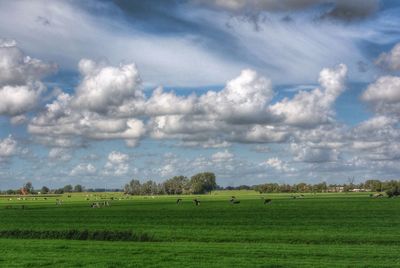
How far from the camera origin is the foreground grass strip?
130 feet

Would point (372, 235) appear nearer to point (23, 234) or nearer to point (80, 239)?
point (80, 239)

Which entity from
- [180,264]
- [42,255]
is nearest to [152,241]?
[42,255]

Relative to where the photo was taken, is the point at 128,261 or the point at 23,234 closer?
the point at 128,261

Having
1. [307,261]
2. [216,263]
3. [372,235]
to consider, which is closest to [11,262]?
[216,263]

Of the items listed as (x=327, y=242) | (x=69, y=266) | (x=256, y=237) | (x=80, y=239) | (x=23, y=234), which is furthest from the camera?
(x=23, y=234)

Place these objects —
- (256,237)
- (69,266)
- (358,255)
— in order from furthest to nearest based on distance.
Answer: (256,237) < (358,255) < (69,266)

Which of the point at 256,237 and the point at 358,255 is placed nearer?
the point at 358,255

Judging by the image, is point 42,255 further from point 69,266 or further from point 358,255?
point 358,255

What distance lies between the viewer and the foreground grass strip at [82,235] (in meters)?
39.6

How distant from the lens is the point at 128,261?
2559 centimetres

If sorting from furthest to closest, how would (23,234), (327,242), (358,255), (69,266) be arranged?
(23,234) → (327,242) → (358,255) → (69,266)

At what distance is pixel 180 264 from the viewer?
965 inches

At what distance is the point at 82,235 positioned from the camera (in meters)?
41.6

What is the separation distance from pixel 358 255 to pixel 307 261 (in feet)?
12.9
